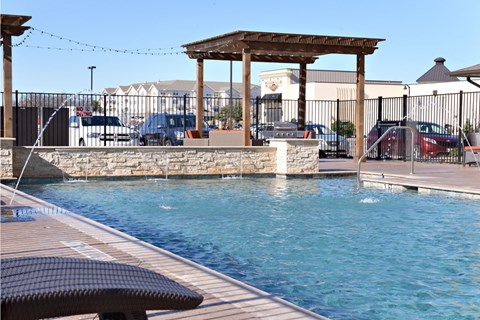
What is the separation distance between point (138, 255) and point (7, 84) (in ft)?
35.8

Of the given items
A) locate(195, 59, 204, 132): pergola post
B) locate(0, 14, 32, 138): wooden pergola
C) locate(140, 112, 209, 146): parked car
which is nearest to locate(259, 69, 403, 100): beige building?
locate(140, 112, 209, 146): parked car

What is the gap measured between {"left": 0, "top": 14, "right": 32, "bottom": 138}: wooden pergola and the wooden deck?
272 inches

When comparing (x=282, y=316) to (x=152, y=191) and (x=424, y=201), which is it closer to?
(x=424, y=201)

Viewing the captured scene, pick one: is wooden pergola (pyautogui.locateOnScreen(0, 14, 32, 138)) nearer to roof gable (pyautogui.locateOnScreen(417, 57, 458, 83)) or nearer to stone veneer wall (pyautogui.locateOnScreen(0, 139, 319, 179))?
stone veneer wall (pyautogui.locateOnScreen(0, 139, 319, 179))

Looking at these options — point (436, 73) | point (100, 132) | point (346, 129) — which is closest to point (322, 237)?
point (100, 132)

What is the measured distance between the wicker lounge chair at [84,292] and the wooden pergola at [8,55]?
44.2 feet

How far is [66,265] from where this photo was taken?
101 inches

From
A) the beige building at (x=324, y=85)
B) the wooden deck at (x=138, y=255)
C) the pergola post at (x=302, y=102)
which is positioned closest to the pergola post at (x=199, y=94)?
the pergola post at (x=302, y=102)

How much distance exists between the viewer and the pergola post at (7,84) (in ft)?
49.5

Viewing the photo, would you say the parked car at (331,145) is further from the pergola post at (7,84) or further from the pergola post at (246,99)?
the pergola post at (7,84)

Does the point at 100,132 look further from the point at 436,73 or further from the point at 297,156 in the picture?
the point at 436,73

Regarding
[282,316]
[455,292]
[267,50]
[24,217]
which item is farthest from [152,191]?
[282,316]

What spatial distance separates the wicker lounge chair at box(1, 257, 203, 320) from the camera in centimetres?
207

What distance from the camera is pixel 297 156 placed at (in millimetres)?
17344
